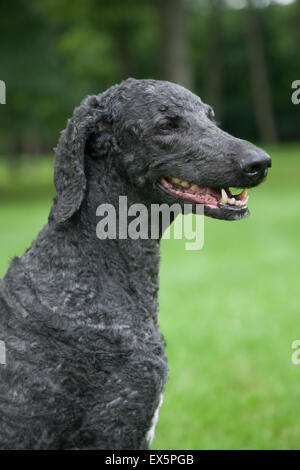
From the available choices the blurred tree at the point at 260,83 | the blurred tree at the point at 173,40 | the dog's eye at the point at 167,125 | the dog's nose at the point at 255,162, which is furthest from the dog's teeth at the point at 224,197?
the blurred tree at the point at 260,83

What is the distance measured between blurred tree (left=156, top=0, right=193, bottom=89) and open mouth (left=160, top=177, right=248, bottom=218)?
18.1 meters

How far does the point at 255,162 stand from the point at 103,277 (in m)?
0.82

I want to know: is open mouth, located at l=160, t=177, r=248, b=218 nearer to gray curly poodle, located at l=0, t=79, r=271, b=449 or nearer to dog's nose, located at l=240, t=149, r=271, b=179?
gray curly poodle, located at l=0, t=79, r=271, b=449

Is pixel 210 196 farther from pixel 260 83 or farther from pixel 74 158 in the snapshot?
pixel 260 83

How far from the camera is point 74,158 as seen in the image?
2576 millimetres

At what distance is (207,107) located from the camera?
2.86m

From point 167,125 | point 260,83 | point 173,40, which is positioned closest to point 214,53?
point 260,83

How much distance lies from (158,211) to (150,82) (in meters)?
0.59

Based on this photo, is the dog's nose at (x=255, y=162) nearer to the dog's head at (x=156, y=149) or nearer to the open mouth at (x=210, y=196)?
the dog's head at (x=156, y=149)

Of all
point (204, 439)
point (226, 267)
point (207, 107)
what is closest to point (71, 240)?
point (207, 107)

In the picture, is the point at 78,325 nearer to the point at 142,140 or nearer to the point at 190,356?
the point at 142,140

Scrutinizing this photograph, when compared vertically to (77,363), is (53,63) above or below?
above

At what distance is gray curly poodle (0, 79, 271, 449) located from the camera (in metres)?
2.53

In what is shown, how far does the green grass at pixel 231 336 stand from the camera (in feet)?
16.0
